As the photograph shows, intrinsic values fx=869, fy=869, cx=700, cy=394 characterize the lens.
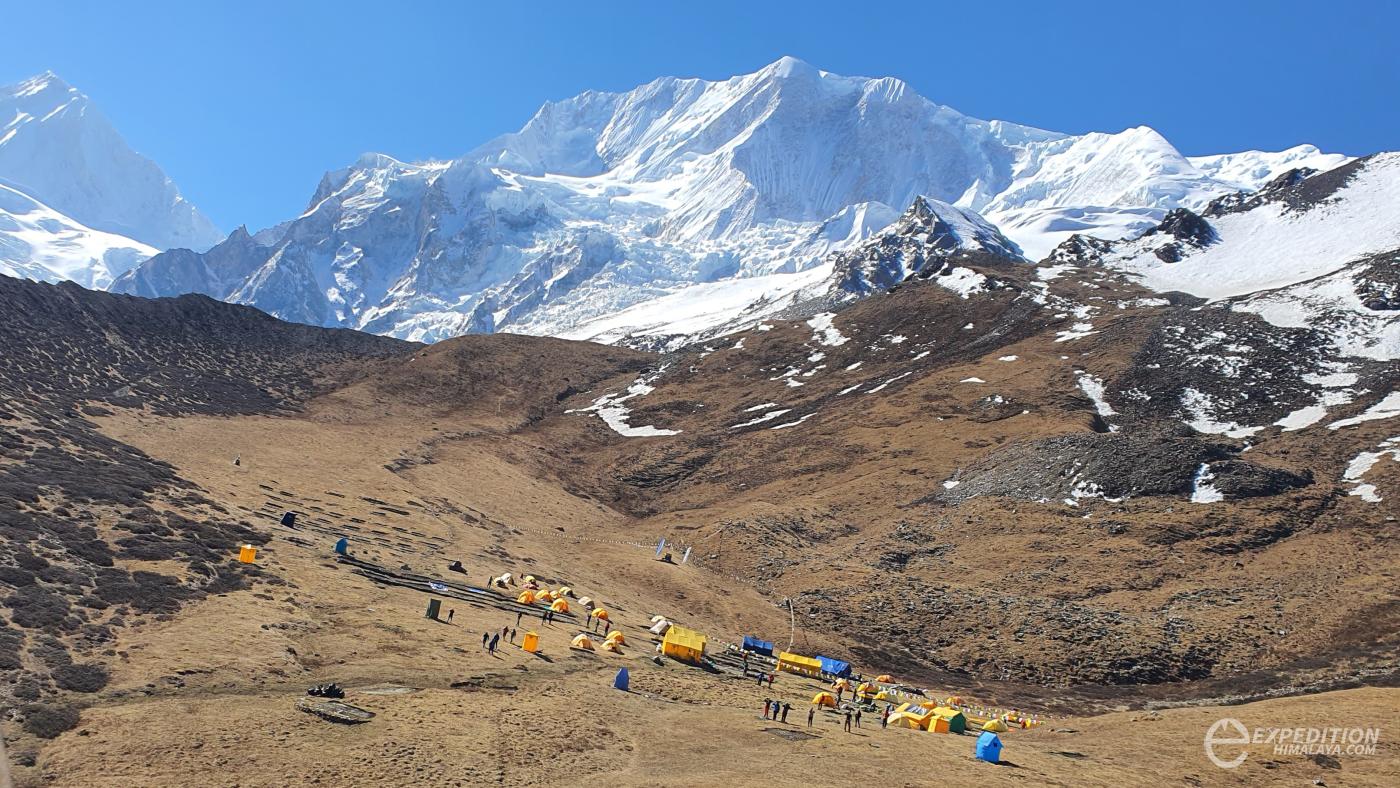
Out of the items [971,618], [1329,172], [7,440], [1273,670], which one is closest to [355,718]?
[7,440]

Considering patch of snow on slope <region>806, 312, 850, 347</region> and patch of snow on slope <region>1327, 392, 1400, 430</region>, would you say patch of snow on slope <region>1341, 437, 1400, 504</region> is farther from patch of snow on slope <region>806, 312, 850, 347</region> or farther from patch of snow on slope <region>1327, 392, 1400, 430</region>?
patch of snow on slope <region>806, 312, 850, 347</region>

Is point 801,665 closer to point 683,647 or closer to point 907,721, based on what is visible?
point 683,647

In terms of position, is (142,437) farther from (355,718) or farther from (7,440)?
(355,718)

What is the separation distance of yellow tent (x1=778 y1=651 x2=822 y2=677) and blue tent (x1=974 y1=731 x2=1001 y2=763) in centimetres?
1754

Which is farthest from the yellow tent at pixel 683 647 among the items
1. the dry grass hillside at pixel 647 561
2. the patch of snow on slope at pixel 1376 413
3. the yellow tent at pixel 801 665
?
the patch of snow on slope at pixel 1376 413

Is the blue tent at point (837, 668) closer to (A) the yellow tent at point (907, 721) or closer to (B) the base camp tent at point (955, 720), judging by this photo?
(A) the yellow tent at point (907, 721)

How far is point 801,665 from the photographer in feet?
169
